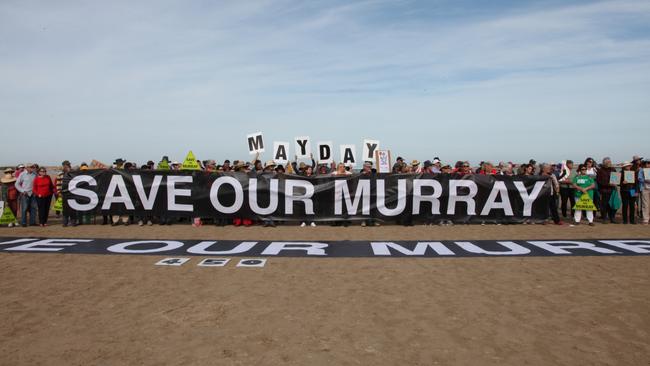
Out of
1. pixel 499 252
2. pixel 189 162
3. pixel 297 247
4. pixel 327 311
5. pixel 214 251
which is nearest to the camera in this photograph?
pixel 327 311

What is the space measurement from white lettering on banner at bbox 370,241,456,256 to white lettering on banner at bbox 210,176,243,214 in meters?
4.82

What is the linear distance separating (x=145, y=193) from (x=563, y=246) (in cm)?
1186

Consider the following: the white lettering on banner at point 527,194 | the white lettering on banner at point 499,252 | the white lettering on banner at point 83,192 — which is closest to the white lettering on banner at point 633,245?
the white lettering on banner at point 499,252

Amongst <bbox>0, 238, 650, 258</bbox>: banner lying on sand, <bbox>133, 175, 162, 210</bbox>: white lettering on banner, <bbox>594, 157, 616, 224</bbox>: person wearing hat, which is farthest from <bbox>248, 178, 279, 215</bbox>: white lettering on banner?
<bbox>594, 157, 616, 224</bbox>: person wearing hat

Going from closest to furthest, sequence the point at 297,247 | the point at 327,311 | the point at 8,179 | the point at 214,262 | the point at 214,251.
→ the point at 327,311 → the point at 214,262 → the point at 214,251 → the point at 297,247 → the point at 8,179

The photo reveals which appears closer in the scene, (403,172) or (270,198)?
(270,198)

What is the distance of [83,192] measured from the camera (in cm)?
1333

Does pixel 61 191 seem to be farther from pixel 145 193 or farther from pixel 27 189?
pixel 145 193

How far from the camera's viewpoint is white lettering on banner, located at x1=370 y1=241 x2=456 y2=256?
9.55 m

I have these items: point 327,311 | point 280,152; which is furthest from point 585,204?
point 327,311

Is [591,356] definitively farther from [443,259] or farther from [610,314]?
[443,259]

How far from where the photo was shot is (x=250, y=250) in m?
9.76

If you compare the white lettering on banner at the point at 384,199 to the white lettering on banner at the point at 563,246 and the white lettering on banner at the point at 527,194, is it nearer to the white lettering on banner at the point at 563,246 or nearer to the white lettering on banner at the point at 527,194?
the white lettering on banner at the point at 527,194

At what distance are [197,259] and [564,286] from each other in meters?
6.84
